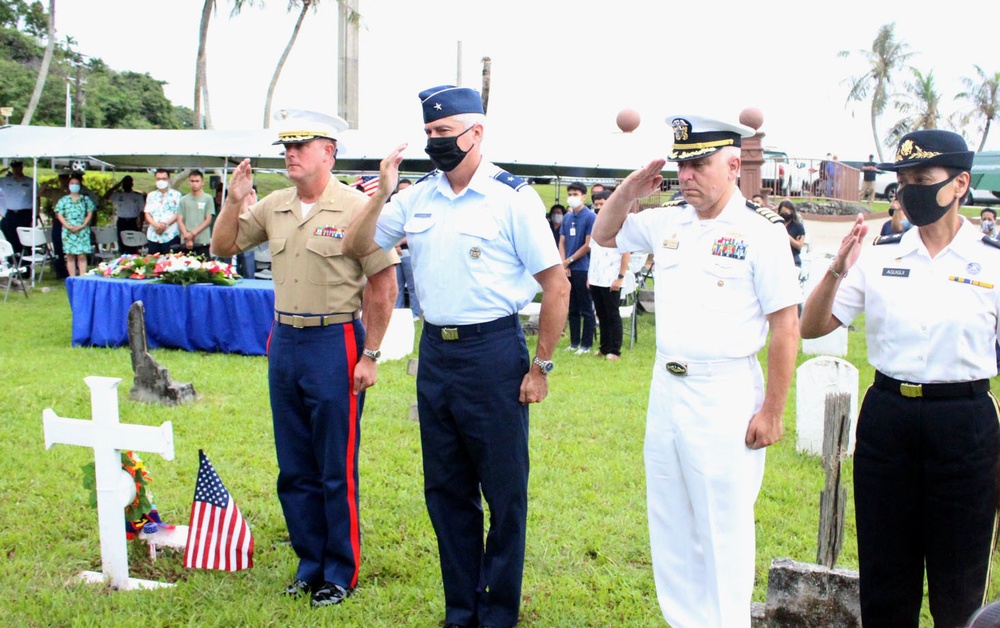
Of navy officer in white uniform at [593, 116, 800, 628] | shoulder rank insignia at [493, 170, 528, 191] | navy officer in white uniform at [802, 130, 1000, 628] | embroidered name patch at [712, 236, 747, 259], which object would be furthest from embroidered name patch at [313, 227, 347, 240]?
navy officer in white uniform at [802, 130, 1000, 628]

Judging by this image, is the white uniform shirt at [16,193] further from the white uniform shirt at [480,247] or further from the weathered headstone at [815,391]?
the white uniform shirt at [480,247]

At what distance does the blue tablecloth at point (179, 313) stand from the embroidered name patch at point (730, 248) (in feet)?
25.0

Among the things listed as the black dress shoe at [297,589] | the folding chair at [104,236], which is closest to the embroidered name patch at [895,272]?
the black dress shoe at [297,589]

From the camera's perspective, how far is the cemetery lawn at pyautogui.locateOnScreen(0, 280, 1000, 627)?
4.02 metres

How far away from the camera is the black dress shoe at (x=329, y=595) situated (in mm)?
4047

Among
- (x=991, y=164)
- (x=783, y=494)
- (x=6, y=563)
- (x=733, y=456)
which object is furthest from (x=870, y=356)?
(x=991, y=164)

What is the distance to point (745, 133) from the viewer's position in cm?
316

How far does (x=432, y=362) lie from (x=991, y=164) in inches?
883

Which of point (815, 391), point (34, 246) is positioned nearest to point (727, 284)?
point (815, 391)

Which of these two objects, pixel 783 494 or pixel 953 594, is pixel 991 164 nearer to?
pixel 783 494

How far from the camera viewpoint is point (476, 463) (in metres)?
3.67

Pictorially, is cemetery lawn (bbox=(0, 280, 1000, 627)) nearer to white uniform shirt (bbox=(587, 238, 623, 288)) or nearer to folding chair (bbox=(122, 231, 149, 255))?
white uniform shirt (bbox=(587, 238, 623, 288))

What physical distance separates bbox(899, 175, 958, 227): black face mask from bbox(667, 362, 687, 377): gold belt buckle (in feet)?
2.95

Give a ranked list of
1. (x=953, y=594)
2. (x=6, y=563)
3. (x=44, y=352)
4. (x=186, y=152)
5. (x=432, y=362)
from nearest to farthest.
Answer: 1. (x=953, y=594)
2. (x=432, y=362)
3. (x=6, y=563)
4. (x=44, y=352)
5. (x=186, y=152)
